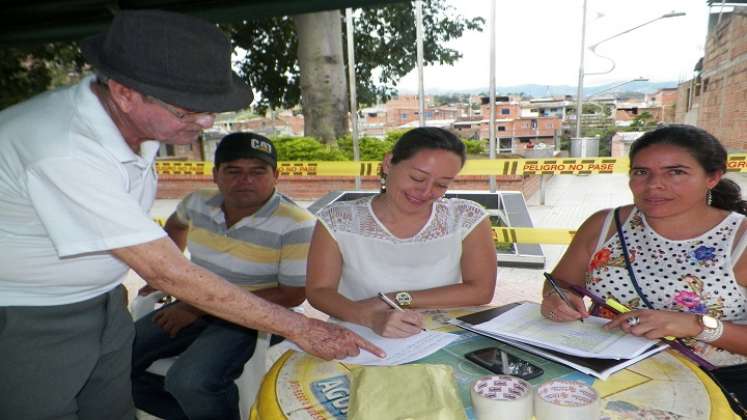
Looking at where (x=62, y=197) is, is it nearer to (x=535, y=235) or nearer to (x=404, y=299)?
(x=404, y=299)

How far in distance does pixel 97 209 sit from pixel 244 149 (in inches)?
49.3

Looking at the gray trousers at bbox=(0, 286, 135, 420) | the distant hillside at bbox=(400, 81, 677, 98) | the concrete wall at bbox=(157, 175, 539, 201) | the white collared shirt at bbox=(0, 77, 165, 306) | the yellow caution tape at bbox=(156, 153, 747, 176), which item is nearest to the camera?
the white collared shirt at bbox=(0, 77, 165, 306)

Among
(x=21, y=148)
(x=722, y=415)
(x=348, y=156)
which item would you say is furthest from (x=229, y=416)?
(x=348, y=156)

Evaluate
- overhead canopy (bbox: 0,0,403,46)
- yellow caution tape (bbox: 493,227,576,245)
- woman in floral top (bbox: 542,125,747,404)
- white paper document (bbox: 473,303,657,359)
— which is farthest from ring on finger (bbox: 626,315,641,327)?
yellow caution tape (bbox: 493,227,576,245)

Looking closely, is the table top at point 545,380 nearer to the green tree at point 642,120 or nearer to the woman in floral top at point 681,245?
the woman in floral top at point 681,245

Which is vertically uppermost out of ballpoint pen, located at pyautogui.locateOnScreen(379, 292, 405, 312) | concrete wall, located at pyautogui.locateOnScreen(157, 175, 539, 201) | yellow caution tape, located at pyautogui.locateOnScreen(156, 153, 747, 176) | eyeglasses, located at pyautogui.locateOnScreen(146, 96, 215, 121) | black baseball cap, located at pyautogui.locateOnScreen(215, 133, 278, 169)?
eyeglasses, located at pyautogui.locateOnScreen(146, 96, 215, 121)

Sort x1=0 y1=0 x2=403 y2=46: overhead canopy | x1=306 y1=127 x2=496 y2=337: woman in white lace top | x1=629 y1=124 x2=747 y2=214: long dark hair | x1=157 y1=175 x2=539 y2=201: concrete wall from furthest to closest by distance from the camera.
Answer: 1. x1=157 y1=175 x2=539 y2=201: concrete wall
2. x1=0 y1=0 x2=403 y2=46: overhead canopy
3. x1=306 y1=127 x2=496 y2=337: woman in white lace top
4. x1=629 y1=124 x2=747 y2=214: long dark hair

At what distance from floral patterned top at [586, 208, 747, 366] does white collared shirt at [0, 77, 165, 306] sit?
62.7 inches

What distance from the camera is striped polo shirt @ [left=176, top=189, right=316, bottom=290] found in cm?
232

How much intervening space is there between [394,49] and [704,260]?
10.1 metres

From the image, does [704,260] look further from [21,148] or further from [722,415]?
[21,148]

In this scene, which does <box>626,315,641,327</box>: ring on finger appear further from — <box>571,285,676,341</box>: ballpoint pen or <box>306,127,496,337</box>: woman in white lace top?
<box>306,127,496,337</box>: woman in white lace top

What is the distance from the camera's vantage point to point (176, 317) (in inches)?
92.3

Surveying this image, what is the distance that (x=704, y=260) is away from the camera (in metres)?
1.76
